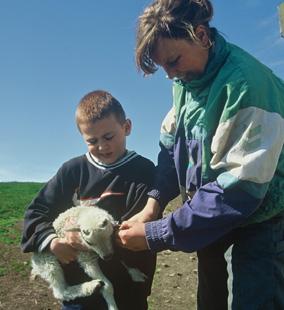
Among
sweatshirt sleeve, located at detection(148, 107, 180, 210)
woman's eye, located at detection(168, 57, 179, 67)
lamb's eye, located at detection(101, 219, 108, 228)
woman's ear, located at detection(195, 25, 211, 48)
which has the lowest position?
lamb's eye, located at detection(101, 219, 108, 228)

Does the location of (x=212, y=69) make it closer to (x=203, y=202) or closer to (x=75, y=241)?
(x=203, y=202)

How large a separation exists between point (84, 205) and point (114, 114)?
724 mm

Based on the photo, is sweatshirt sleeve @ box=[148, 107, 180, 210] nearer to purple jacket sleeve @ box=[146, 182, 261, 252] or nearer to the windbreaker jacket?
the windbreaker jacket

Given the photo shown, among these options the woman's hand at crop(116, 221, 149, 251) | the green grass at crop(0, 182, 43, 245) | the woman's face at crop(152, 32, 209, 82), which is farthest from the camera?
the green grass at crop(0, 182, 43, 245)

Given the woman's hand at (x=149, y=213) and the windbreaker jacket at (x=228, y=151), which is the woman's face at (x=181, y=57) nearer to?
the windbreaker jacket at (x=228, y=151)

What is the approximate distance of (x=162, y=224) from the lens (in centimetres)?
298

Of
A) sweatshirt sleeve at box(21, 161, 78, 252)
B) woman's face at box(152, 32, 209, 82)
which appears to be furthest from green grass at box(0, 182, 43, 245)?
woman's face at box(152, 32, 209, 82)

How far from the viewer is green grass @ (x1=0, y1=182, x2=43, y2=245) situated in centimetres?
1173

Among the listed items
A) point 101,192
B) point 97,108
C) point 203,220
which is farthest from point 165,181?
point 203,220

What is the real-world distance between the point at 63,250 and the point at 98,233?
1.31ft

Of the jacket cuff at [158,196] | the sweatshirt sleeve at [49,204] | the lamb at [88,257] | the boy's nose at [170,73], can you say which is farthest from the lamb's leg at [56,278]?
the boy's nose at [170,73]

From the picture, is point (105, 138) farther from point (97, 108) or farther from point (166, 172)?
point (166, 172)

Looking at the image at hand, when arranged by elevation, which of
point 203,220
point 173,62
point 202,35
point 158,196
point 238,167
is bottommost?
point 203,220

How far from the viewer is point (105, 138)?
3766 mm
